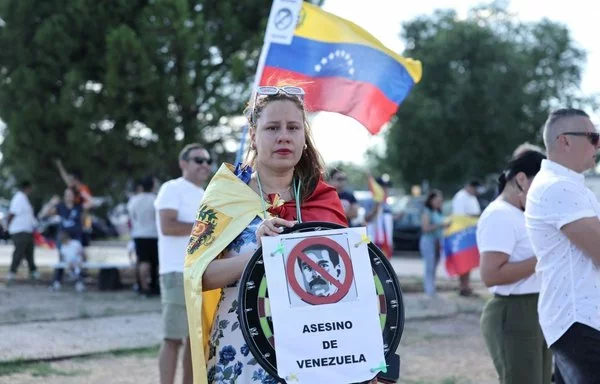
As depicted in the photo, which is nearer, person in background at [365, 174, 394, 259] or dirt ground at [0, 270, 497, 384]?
dirt ground at [0, 270, 497, 384]

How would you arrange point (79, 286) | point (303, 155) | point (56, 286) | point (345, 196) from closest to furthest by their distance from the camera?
point (303, 155) < point (345, 196) < point (79, 286) < point (56, 286)

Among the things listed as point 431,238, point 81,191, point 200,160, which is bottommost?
point 431,238

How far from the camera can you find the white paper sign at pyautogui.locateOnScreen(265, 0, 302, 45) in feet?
24.3

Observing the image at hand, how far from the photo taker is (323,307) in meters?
2.82

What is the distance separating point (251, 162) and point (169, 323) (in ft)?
10.2

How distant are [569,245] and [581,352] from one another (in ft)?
1.69

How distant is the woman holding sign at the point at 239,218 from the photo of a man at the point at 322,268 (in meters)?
0.21

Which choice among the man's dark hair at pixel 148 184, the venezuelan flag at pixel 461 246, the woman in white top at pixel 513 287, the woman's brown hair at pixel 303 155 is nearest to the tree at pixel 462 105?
the venezuelan flag at pixel 461 246

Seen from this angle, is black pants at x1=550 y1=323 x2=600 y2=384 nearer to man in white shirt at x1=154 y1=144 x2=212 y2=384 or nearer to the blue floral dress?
the blue floral dress

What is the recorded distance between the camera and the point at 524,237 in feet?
16.0

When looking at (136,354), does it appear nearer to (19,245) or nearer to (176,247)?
(176,247)

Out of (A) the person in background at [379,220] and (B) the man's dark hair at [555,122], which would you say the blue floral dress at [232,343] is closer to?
(B) the man's dark hair at [555,122]

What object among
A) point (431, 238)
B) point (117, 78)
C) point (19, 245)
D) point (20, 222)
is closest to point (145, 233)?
point (117, 78)

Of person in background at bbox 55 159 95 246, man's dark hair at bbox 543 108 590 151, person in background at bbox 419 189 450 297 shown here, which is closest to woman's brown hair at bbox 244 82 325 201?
man's dark hair at bbox 543 108 590 151
